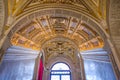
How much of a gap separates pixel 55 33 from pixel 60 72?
501 cm

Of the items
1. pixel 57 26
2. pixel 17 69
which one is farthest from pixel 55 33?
pixel 17 69

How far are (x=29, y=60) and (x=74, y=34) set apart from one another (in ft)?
9.46

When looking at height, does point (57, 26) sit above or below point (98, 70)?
above

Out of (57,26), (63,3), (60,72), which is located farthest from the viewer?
(60,72)

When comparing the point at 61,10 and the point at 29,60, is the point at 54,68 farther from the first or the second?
the point at 61,10

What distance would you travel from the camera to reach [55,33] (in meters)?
8.38

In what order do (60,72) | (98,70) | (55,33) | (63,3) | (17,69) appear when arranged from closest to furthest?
1. (63,3)
2. (98,70)
3. (17,69)
4. (55,33)
5. (60,72)

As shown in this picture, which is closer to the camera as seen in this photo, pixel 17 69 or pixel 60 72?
pixel 17 69

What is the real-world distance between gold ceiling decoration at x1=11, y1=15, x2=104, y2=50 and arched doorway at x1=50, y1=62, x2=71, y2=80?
4.24m

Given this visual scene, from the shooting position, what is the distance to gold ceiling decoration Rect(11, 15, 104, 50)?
261 inches

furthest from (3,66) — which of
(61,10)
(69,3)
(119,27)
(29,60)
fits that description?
(119,27)

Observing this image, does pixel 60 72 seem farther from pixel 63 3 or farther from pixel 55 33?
pixel 63 3

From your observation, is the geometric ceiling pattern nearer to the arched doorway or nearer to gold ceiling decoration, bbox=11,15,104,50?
gold ceiling decoration, bbox=11,15,104,50

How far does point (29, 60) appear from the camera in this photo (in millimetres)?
7375
